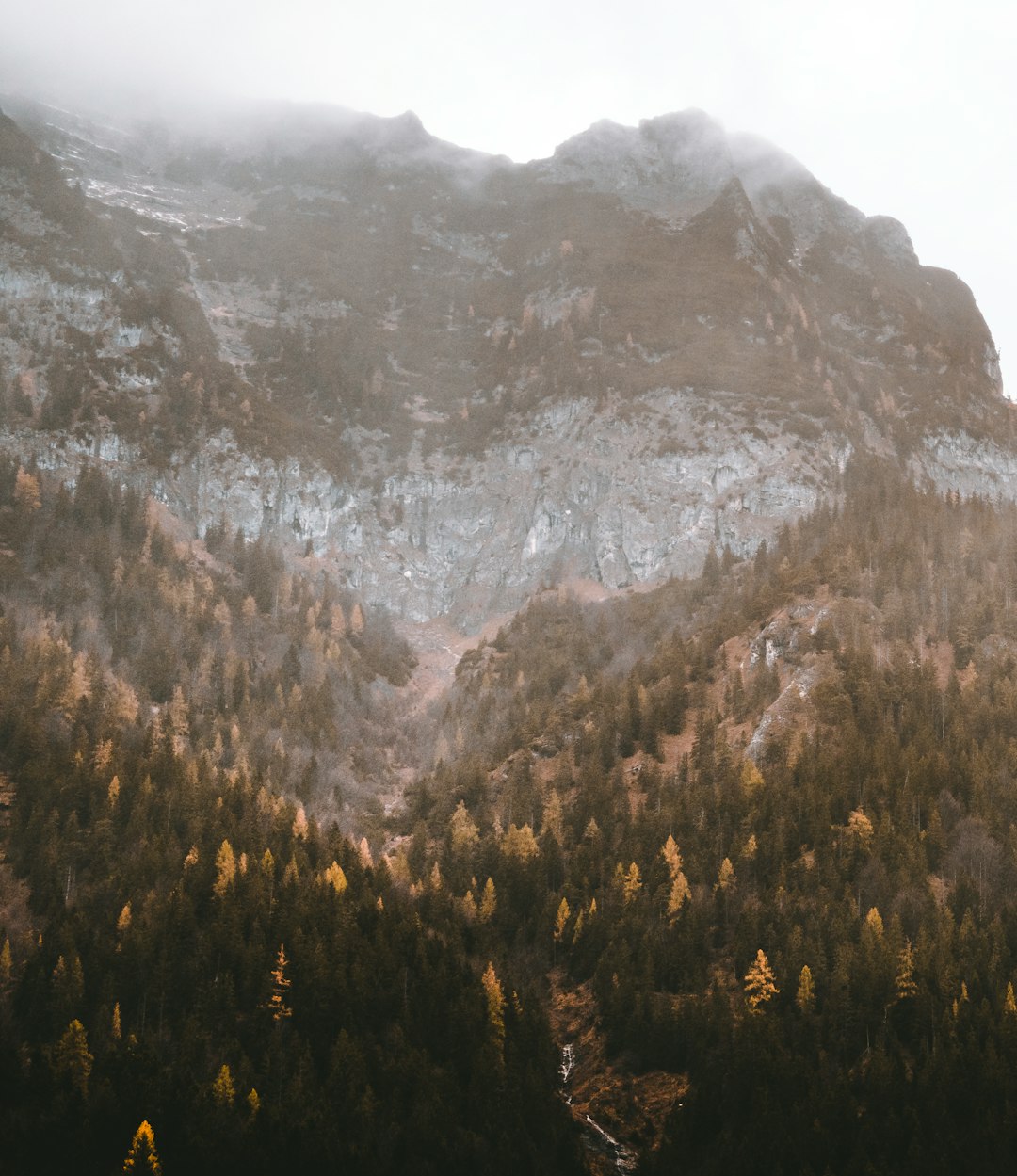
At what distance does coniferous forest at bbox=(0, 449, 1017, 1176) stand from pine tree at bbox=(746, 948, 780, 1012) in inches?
16.0

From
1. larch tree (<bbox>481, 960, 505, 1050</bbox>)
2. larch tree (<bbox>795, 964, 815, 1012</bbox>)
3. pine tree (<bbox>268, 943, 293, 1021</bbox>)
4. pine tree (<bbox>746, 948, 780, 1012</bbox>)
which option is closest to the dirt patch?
larch tree (<bbox>481, 960, 505, 1050</bbox>)

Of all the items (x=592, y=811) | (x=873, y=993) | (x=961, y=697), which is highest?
(x=961, y=697)

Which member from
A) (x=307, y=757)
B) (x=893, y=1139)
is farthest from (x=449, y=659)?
(x=893, y=1139)

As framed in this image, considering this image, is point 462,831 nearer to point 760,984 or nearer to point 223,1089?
point 760,984

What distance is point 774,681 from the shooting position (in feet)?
460

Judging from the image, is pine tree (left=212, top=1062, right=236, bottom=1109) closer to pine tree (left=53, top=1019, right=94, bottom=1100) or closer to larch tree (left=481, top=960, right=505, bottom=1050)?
pine tree (left=53, top=1019, right=94, bottom=1100)

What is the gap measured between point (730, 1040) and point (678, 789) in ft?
131

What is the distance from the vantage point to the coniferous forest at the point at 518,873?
268ft

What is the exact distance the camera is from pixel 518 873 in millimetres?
119188

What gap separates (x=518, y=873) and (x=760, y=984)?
3096 cm

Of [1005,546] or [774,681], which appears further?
[1005,546]

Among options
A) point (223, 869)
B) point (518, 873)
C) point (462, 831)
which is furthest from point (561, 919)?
point (223, 869)

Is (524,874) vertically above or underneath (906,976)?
underneath

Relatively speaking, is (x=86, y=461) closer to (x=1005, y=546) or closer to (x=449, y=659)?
(x=449, y=659)
